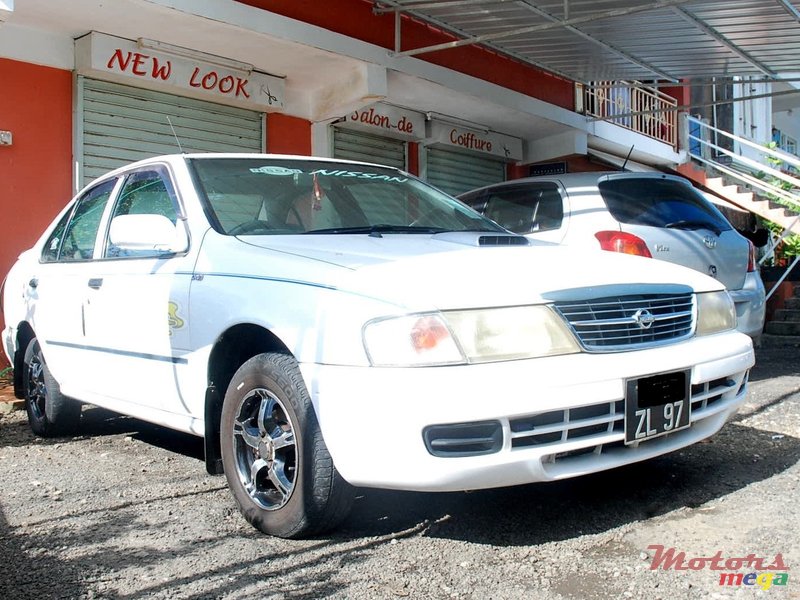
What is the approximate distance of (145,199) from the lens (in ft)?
14.8

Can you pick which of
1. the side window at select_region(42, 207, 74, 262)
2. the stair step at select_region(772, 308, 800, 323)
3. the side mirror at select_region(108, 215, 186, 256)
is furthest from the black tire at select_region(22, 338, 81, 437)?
the stair step at select_region(772, 308, 800, 323)

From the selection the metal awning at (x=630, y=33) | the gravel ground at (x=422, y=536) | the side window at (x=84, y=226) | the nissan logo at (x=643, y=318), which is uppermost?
the metal awning at (x=630, y=33)

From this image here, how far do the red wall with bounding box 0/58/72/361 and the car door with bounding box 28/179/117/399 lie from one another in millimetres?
2548

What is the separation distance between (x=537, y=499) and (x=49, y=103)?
6383 millimetres

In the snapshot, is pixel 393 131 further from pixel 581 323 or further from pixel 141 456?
pixel 581 323

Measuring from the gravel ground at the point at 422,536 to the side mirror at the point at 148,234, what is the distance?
3.96ft

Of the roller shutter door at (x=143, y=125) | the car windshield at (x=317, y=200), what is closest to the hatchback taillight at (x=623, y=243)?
the car windshield at (x=317, y=200)

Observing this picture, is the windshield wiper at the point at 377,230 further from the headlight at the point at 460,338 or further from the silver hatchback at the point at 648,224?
the silver hatchback at the point at 648,224

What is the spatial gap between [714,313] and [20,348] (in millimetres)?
4486

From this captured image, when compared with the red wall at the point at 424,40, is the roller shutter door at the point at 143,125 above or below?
below

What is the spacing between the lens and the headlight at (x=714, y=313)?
142 inches

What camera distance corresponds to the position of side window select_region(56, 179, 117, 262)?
489cm

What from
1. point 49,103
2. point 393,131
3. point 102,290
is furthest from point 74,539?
point 393,131

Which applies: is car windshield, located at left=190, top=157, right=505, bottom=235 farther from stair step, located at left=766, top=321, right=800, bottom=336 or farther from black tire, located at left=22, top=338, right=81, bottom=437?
stair step, located at left=766, top=321, right=800, bottom=336
